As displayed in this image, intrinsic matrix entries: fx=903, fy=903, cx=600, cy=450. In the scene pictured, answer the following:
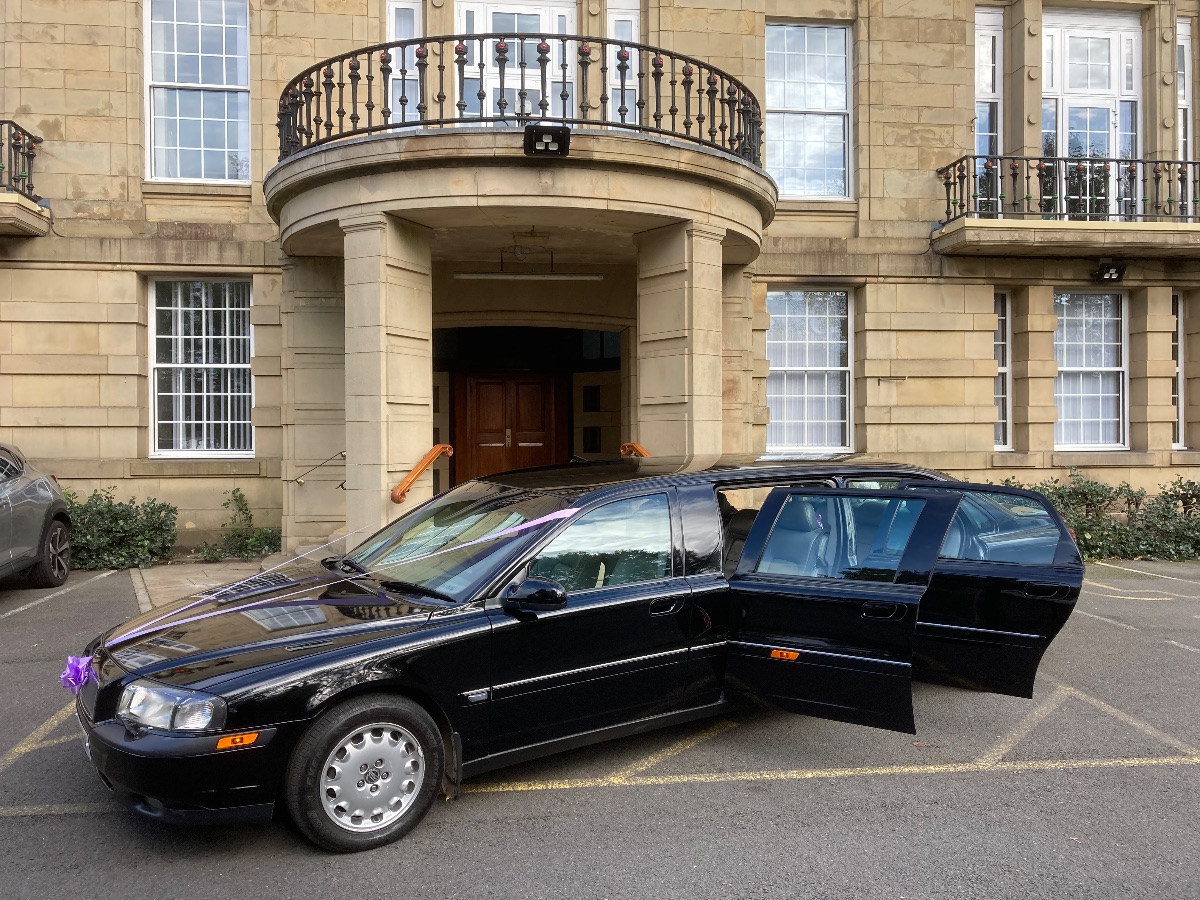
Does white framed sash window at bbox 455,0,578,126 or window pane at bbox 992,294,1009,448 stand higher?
white framed sash window at bbox 455,0,578,126

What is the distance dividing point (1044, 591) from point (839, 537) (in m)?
1.11

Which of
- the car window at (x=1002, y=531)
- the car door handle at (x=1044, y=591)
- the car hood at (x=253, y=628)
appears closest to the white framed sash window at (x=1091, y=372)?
the car window at (x=1002, y=531)

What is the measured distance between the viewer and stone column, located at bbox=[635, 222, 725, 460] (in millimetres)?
9266

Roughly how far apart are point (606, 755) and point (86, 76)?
36.5 feet

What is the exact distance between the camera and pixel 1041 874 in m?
3.47

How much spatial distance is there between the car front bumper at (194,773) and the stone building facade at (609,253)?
536 centimetres

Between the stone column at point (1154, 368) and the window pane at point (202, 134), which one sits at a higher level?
the window pane at point (202, 134)

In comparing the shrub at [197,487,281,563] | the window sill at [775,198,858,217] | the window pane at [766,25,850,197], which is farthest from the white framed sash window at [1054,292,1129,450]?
the shrub at [197,487,281,563]

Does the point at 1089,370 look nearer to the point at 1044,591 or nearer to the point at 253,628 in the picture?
the point at 1044,591

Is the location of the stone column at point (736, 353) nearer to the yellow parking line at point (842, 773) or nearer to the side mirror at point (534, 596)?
the yellow parking line at point (842, 773)

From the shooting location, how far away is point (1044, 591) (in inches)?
190

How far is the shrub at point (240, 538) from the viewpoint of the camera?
36.3ft

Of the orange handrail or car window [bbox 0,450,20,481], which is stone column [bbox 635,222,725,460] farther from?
car window [bbox 0,450,20,481]

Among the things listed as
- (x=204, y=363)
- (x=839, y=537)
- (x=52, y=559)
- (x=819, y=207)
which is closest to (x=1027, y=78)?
(x=819, y=207)
